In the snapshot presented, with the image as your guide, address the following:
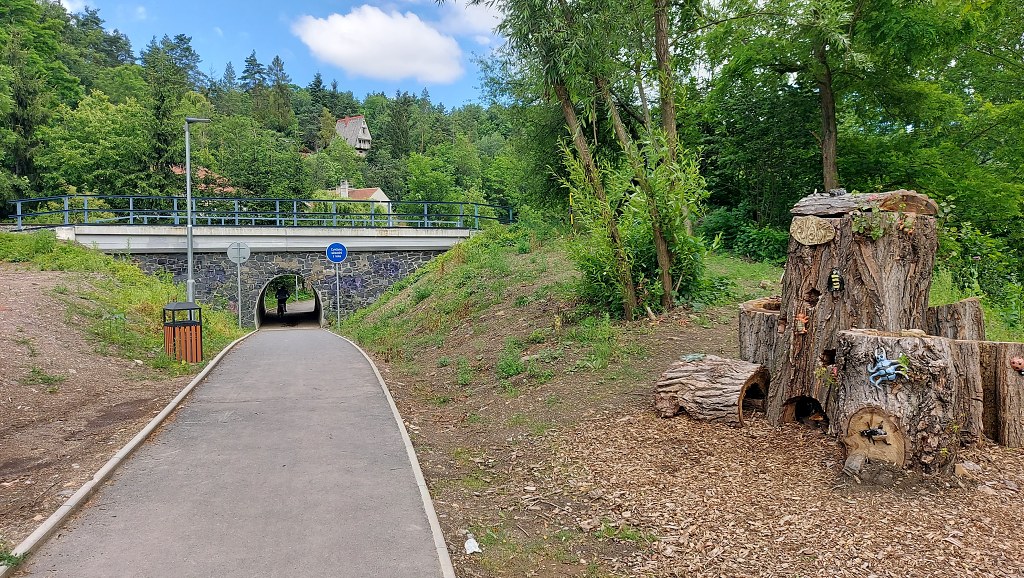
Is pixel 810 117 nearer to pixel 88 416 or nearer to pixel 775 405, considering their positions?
pixel 775 405

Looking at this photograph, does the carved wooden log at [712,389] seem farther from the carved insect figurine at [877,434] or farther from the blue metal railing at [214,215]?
the blue metal railing at [214,215]

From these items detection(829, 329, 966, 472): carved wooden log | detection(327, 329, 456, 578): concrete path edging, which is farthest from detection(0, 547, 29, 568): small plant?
detection(829, 329, 966, 472): carved wooden log

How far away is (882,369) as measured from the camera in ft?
15.2

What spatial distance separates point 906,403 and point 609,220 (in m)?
5.93

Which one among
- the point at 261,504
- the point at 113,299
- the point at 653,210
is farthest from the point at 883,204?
the point at 113,299

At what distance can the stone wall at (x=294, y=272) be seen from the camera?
80.6 ft

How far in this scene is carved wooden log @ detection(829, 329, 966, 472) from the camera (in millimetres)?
4555

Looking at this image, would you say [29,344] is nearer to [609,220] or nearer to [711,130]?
[609,220]

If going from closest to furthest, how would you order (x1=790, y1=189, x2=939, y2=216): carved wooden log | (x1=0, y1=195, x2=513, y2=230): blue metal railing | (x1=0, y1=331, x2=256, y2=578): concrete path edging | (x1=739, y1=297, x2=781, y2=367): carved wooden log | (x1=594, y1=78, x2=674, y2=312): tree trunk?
(x1=0, y1=331, x2=256, y2=578): concrete path edging < (x1=790, y1=189, x2=939, y2=216): carved wooden log < (x1=739, y1=297, x2=781, y2=367): carved wooden log < (x1=594, y1=78, x2=674, y2=312): tree trunk < (x1=0, y1=195, x2=513, y2=230): blue metal railing

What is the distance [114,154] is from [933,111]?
41.0 m

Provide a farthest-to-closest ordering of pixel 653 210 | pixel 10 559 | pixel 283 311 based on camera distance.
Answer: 1. pixel 283 311
2. pixel 653 210
3. pixel 10 559

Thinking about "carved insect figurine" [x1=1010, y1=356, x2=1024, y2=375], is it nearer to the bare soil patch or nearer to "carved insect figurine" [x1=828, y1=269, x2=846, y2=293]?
"carved insect figurine" [x1=828, y1=269, x2=846, y2=293]

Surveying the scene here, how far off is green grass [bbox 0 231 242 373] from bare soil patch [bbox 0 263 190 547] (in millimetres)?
311

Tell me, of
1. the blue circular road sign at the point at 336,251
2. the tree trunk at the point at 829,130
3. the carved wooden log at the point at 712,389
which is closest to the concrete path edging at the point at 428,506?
the carved wooden log at the point at 712,389
